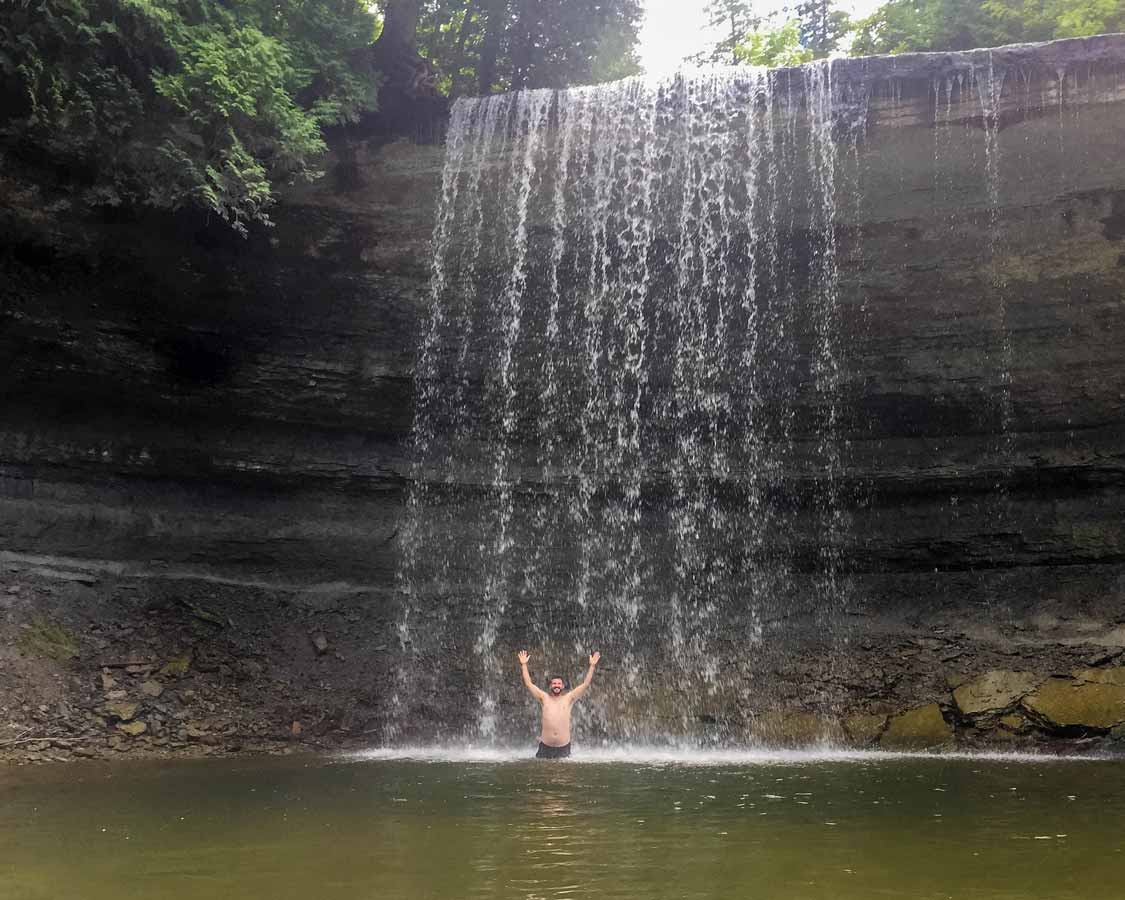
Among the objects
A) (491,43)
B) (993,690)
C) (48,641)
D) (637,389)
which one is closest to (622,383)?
(637,389)

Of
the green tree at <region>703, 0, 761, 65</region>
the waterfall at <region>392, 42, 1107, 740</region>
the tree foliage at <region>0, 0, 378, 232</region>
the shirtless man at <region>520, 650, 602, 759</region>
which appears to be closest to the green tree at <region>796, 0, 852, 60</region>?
the green tree at <region>703, 0, 761, 65</region>

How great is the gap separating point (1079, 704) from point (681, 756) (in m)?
5.08

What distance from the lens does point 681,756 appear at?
10734 millimetres

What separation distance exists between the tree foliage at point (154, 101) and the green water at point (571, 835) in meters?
6.82

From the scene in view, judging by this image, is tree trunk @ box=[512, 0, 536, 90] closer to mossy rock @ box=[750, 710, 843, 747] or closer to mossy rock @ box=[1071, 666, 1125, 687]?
mossy rock @ box=[750, 710, 843, 747]

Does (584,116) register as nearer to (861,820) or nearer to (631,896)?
(861,820)

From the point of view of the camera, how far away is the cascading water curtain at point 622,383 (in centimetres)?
1377

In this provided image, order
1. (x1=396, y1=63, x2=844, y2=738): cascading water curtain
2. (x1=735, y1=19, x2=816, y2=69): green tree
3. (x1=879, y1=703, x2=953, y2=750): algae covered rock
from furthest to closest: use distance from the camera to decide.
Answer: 1. (x1=735, y1=19, x2=816, y2=69): green tree
2. (x1=396, y1=63, x2=844, y2=738): cascading water curtain
3. (x1=879, y1=703, x2=953, y2=750): algae covered rock

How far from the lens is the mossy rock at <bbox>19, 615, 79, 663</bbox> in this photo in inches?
458

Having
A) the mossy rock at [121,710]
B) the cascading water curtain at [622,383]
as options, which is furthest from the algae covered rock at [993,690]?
the mossy rock at [121,710]

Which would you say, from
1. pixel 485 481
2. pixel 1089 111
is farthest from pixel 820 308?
pixel 485 481

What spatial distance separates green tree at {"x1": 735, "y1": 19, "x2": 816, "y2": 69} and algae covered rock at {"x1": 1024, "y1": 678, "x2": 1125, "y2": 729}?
1453 centimetres

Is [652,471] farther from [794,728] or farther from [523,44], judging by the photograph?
[523,44]

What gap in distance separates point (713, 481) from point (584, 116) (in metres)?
5.62
